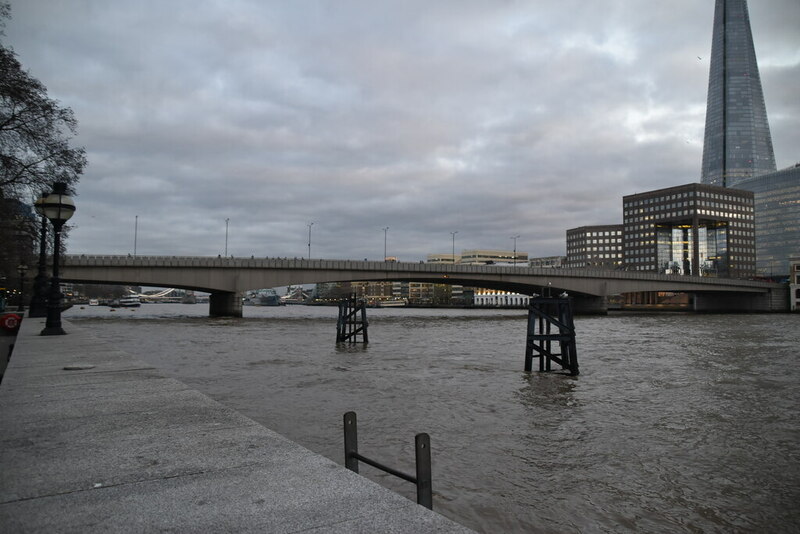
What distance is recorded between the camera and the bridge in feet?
219

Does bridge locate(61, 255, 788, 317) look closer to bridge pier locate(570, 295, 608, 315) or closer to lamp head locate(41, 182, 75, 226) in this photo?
bridge pier locate(570, 295, 608, 315)

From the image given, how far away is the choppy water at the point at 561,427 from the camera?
8.26 meters

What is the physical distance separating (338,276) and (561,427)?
217ft

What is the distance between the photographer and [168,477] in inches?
179

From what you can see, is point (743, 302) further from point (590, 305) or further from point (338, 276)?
point (338, 276)

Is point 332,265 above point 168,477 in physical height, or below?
above

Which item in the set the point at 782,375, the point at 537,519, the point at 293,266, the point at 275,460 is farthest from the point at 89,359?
the point at 293,266

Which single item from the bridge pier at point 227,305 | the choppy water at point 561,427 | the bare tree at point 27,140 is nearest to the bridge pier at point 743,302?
the bridge pier at point 227,305

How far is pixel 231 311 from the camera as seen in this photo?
79375 mm

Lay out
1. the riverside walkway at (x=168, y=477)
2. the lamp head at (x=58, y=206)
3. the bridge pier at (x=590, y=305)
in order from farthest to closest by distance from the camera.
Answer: the bridge pier at (x=590, y=305) < the lamp head at (x=58, y=206) < the riverside walkway at (x=168, y=477)

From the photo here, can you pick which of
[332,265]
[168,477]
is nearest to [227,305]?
[332,265]

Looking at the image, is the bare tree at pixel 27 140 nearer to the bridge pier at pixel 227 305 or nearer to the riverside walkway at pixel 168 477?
the riverside walkway at pixel 168 477

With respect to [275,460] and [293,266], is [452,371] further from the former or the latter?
[293,266]

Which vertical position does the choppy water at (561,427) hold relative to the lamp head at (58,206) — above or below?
below
